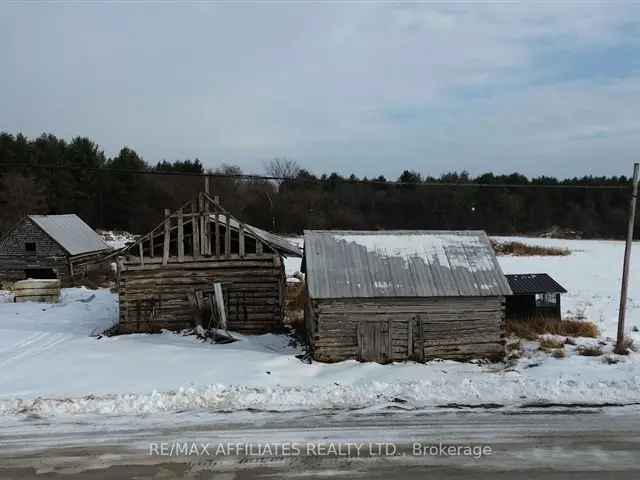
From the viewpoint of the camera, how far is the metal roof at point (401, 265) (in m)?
16.2

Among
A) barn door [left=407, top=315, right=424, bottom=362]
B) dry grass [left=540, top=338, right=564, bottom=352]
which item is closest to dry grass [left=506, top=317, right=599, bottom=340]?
dry grass [left=540, top=338, right=564, bottom=352]

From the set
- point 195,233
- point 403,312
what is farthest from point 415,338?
point 195,233

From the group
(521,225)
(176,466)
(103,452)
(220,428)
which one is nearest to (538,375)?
(220,428)

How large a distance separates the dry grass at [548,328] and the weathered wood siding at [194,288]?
9.16 metres

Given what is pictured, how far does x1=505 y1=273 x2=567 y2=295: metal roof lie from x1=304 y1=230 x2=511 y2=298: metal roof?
11.2ft

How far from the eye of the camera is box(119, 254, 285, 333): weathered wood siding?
20.3 m

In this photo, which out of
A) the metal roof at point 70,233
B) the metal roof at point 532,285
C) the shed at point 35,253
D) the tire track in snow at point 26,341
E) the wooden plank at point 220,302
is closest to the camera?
the tire track in snow at point 26,341

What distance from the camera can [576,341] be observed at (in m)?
18.1

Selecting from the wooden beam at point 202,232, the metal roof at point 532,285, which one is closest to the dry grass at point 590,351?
the metal roof at point 532,285

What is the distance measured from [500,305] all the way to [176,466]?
11.2 meters

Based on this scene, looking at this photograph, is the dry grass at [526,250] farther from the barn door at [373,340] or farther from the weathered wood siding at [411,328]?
the barn door at [373,340]

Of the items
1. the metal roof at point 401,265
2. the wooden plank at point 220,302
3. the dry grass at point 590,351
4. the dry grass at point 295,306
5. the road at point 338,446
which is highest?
the metal roof at point 401,265

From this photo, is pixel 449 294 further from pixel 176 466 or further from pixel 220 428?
pixel 176 466

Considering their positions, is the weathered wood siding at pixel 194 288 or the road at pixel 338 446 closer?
the road at pixel 338 446
